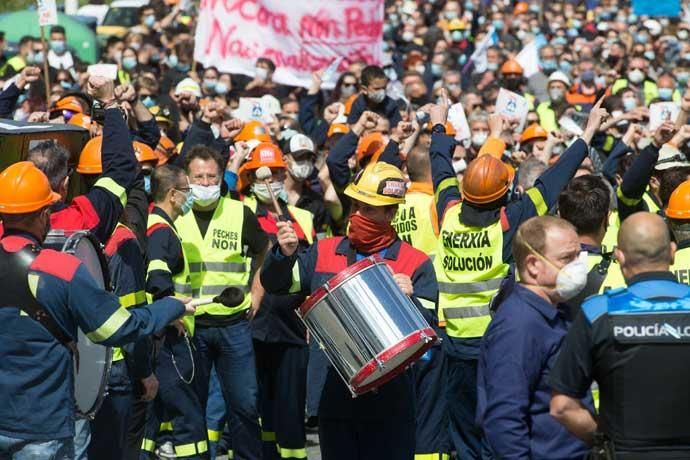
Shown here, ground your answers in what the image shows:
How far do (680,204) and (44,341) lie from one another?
11.4 ft

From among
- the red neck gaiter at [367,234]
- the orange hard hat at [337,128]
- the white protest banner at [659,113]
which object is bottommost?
the orange hard hat at [337,128]

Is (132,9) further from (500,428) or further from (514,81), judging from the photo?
(500,428)

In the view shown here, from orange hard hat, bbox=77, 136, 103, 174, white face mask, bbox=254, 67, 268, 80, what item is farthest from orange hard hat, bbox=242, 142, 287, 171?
white face mask, bbox=254, 67, 268, 80

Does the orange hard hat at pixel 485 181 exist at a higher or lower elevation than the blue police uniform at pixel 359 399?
higher

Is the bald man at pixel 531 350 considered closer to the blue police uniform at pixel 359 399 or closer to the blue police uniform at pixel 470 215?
the blue police uniform at pixel 359 399

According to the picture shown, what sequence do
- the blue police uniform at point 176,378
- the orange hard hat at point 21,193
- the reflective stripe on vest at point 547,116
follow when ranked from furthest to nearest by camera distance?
the reflective stripe on vest at point 547,116 → the blue police uniform at point 176,378 → the orange hard hat at point 21,193

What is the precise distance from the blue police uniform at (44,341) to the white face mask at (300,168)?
542 cm

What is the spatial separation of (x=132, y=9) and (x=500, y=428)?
2181 centimetres

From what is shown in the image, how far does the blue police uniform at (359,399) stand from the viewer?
7.18 m

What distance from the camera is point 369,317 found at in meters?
6.73

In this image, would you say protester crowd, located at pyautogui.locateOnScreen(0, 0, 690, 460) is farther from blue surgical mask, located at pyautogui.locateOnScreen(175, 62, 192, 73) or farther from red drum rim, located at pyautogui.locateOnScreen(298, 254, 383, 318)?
blue surgical mask, located at pyautogui.locateOnScreen(175, 62, 192, 73)

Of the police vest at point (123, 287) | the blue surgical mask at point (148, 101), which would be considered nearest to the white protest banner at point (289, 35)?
the blue surgical mask at point (148, 101)

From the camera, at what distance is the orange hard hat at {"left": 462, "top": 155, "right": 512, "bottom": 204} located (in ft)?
27.2

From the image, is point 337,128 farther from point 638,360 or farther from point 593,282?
point 638,360
